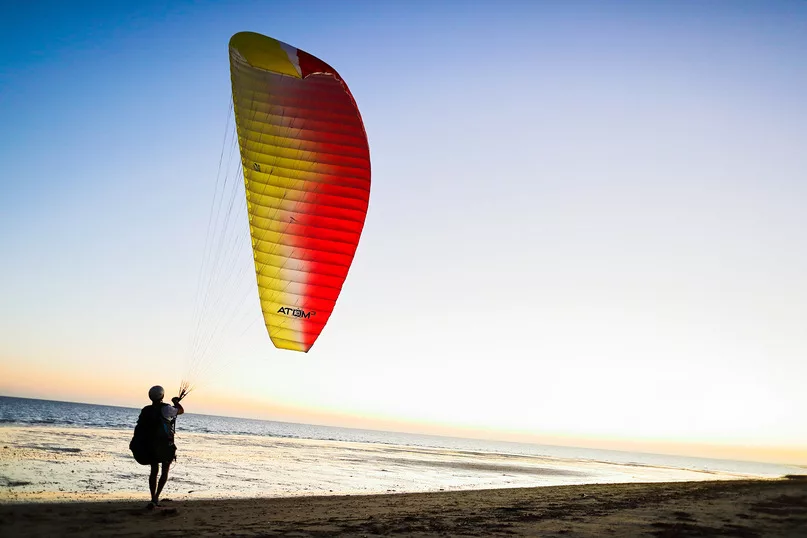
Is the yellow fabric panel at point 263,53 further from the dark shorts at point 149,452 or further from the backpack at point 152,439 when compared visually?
the dark shorts at point 149,452

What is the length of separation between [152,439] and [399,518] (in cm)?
367

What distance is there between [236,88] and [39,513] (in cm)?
734

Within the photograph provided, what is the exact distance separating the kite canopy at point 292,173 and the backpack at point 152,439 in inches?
109

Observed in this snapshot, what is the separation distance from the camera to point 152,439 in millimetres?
7750

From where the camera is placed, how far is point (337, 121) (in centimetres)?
1076

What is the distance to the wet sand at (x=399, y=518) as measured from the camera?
21.8 feet

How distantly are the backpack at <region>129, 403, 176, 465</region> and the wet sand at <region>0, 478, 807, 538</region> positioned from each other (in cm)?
70

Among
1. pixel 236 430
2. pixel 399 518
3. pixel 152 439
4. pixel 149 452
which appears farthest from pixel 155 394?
pixel 236 430

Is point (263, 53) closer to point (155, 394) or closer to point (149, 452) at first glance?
point (155, 394)

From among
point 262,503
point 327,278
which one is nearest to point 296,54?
point 327,278

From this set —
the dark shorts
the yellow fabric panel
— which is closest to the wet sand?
the dark shorts

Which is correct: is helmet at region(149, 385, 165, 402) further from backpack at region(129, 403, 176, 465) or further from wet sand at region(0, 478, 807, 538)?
wet sand at region(0, 478, 807, 538)

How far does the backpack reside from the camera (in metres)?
7.73

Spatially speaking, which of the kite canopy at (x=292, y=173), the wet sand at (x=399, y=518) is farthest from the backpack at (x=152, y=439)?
the kite canopy at (x=292, y=173)
